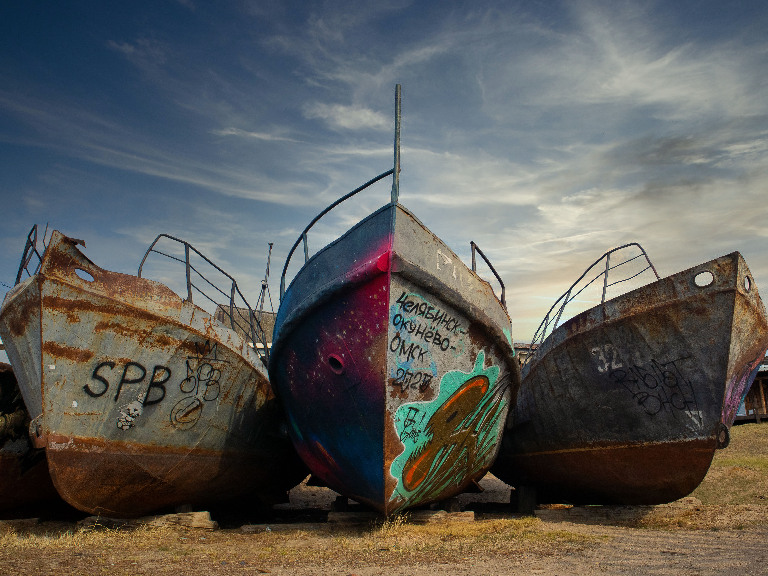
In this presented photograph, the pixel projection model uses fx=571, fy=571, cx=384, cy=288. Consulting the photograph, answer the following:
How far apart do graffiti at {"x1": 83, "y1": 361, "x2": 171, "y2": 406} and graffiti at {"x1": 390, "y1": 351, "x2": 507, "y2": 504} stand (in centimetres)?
245

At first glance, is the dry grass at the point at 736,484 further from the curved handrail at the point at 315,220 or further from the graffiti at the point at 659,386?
the curved handrail at the point at 315,220

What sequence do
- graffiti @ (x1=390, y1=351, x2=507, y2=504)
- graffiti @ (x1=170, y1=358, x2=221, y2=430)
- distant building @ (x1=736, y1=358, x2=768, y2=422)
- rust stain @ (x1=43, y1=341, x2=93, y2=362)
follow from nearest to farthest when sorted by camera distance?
graffiti @ (x1=390, y1=351, x2=507, y2=504)
rust stain @ (x1=43, y1=341, x2=93, y2=362)
graffiti @ (x1=170, y1=358, x2=221, y2=430)
distant building @ (x1=736, y1=358, x2=768, y2=422)

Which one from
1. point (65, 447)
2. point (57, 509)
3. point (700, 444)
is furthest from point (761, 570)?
point (57, 509)

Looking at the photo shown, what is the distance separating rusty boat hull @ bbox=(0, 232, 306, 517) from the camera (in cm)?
522

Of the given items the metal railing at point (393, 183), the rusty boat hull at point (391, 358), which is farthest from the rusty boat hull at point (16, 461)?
the metal railing at point (393, 183)

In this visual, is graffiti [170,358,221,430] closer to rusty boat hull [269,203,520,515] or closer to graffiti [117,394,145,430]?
graffiti [117,394,145,430]

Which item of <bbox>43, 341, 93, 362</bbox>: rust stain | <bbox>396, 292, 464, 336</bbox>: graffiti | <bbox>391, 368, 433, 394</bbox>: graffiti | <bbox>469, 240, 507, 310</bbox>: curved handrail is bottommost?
<bbox>391, 368, 433, 394</bbox>: graffiti

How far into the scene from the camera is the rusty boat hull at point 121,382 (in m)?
5.22

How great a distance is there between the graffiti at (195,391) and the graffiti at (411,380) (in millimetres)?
2290

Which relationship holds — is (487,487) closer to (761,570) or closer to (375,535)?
(375,535)

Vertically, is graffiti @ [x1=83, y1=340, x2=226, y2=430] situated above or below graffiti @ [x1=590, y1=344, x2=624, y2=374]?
below

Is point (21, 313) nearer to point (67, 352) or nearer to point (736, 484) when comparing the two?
point (67, 352)

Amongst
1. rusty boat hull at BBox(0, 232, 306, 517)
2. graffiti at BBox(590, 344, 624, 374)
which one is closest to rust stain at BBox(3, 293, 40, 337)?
rusty boat hull at BBox(0, 232, 306, 517)

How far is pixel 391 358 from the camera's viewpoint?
15.4 ft
